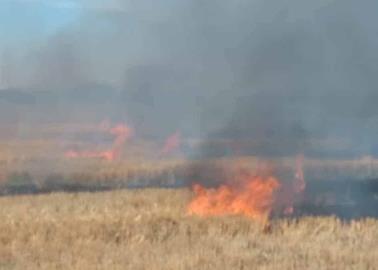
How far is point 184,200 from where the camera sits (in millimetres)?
21094

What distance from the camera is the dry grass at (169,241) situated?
13.1 meters

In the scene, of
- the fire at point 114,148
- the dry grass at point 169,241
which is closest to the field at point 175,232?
the dry grass at point 169,241

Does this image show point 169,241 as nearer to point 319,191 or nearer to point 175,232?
point 175,232

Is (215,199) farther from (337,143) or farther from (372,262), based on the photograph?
(337,143)

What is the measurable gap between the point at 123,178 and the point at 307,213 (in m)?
14.1

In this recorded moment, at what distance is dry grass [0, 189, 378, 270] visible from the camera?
1312cm

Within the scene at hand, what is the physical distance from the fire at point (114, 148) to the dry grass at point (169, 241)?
1571 cm

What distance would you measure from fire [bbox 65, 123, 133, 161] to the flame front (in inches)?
604

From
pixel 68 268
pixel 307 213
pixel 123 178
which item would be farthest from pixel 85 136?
pixel 68 268

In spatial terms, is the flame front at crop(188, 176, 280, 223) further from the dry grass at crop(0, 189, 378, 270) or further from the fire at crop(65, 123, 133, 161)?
the fire at crop(65, 123, 133, 161)

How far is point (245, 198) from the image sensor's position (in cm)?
1897

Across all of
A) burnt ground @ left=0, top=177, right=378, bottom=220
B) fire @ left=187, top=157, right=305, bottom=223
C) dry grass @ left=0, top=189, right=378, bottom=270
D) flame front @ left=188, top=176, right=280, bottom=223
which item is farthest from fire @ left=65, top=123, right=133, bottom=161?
dry grass @ left=0, top=189, right=378, bottom=270

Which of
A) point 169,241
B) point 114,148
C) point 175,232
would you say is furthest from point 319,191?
point 114,148

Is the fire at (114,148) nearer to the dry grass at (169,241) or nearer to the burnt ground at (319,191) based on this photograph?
the burnt ground at (319,191)
